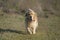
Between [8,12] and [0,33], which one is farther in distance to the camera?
[8,12]

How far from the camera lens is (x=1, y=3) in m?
26.7

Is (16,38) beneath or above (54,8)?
above

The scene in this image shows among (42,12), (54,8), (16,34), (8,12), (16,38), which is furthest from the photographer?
(54,8)

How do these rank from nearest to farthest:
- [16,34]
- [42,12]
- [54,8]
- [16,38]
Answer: [16,38] < [16,34] < [42,12] < [54,8]

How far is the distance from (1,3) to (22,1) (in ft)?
7.26

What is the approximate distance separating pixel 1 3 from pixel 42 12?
4.39m

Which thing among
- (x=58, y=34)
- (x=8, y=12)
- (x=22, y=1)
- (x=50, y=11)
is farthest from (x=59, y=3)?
(x=58, y=34)

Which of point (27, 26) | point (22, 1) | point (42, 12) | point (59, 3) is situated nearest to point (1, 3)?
point (22, 1)

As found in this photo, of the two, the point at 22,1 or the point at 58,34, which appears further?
the point at 22,1

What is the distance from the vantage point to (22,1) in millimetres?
26328

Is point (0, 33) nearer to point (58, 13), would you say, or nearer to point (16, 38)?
point (16, 38)

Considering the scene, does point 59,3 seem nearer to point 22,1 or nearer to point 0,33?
point 22,1

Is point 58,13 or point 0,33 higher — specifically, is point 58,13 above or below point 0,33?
below

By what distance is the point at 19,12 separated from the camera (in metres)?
24.8
